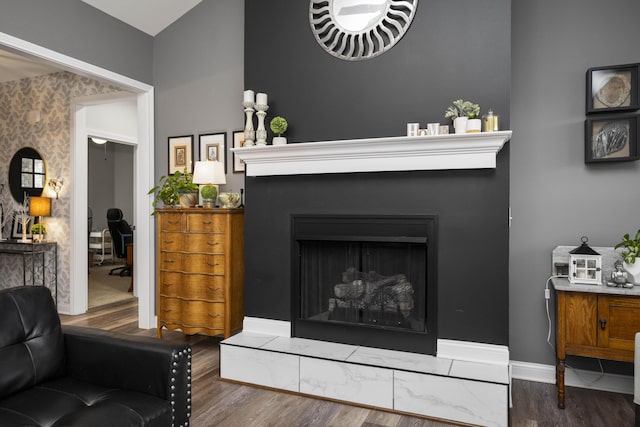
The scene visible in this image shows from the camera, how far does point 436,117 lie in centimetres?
277

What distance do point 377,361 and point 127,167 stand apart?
9.26 meters

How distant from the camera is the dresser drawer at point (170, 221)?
3.62 m

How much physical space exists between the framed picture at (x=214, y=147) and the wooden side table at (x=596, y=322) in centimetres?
284

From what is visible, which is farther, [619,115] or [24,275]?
[24,275]

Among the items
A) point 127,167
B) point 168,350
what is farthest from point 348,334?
point 127,167

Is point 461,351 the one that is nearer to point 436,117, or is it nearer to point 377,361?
point 377,361

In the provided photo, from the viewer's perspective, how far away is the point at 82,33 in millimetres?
3541

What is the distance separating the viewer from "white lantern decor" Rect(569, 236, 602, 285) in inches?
103

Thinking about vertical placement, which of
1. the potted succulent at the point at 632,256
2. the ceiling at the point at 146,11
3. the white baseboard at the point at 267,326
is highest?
the ceiling at the point at 146,11

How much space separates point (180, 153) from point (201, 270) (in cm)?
126

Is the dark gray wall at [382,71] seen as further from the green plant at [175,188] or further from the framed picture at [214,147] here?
the green plant at [175,188]

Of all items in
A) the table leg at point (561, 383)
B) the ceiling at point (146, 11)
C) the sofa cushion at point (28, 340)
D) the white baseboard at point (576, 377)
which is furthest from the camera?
the ceiling at point (146, 11)

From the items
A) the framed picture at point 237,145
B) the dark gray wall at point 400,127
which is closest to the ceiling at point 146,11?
the dark gray wall at point 400,127

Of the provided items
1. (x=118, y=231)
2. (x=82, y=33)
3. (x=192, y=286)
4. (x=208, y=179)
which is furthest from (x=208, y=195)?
(x=118, y=231)
